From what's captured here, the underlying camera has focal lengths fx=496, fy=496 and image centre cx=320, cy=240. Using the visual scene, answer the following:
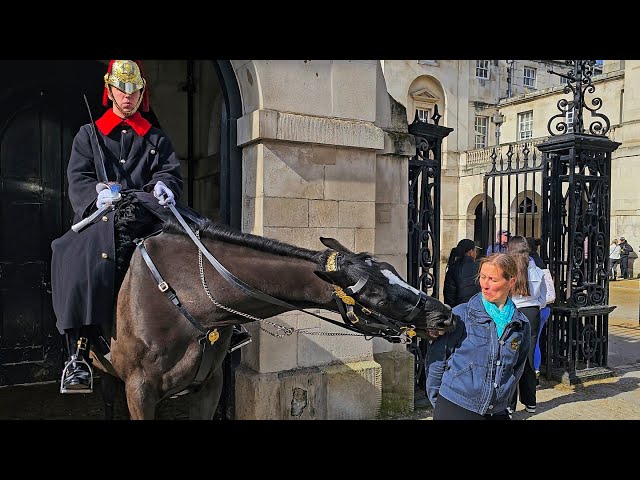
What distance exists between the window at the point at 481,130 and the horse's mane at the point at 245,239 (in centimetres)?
3034

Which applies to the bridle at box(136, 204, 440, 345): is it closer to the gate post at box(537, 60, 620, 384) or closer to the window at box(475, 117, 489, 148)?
the gate post at box(537, 60, 620, 384)

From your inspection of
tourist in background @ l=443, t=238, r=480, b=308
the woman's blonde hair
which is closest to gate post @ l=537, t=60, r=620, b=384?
the woman's blonde hair

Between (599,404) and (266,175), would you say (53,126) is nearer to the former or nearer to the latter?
(266,175)

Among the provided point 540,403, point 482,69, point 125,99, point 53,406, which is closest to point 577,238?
point 540,403

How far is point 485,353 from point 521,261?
315 cm

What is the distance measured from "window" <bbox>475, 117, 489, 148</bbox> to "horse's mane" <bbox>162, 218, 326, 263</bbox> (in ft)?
99.5

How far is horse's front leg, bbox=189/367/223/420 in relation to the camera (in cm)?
346

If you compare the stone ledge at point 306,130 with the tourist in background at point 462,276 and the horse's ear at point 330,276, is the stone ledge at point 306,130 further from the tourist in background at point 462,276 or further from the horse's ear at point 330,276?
the horse's ear at point 330,276

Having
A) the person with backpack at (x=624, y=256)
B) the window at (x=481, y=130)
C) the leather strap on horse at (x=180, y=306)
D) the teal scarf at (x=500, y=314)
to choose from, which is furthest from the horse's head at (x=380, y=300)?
the window at (x=481, y=130)

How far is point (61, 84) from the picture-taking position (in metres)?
6.15

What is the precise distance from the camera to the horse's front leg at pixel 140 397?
9.64ft

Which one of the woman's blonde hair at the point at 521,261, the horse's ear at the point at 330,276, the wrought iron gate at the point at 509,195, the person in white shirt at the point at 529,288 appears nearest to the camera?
the horse's ear at the point at 330,276
